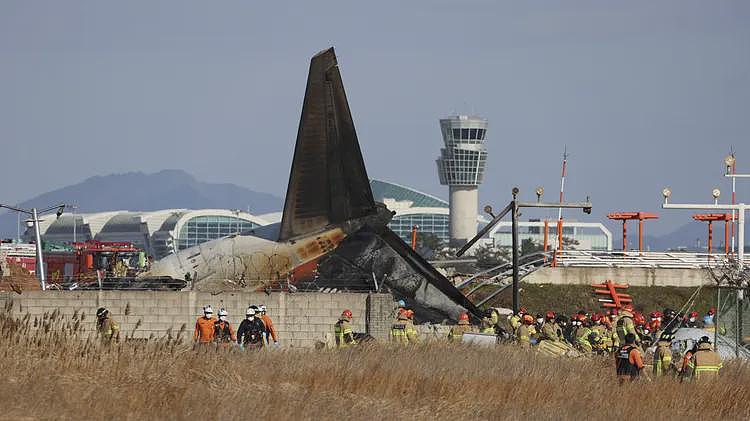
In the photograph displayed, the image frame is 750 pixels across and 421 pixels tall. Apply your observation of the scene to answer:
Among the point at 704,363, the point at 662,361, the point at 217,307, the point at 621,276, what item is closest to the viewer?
the point at 704,363

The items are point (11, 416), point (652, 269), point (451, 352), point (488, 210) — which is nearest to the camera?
point (11, 416)

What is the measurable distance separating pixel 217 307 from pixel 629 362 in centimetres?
1438

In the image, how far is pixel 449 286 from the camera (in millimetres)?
45031

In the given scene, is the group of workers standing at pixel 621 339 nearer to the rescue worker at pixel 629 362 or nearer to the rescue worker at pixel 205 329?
the rescue worker at pixel 629 362

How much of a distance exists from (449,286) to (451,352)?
1308cm

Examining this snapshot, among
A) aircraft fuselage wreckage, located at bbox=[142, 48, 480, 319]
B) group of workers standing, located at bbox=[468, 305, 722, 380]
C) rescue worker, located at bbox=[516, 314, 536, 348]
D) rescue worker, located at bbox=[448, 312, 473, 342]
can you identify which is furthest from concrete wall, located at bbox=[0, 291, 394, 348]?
aircraft fuselage wreckage, located at bbox=[142, 48, 480, 319]

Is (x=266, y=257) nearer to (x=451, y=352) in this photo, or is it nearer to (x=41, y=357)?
(x=451, y=352)

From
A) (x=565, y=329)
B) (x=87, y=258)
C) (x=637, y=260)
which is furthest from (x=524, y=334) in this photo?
(x=87, y=258)

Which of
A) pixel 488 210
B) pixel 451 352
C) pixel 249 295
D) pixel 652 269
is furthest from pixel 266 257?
pixel 652 269

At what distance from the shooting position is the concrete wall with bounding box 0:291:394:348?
130 feet

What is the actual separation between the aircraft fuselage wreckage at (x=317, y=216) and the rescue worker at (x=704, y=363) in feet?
52.7

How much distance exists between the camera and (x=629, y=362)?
95.7ft

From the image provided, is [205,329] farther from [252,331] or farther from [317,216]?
[317,216]

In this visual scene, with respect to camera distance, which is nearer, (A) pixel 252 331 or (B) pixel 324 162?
(A) pixel 252 331
